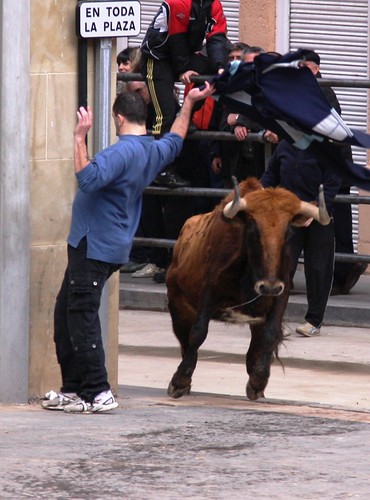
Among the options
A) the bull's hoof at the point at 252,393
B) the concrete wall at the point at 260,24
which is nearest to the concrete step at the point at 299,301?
the concrete wall at the point at 260,24

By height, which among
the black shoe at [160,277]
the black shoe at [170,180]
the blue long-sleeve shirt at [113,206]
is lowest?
the black shoe at [160,277]

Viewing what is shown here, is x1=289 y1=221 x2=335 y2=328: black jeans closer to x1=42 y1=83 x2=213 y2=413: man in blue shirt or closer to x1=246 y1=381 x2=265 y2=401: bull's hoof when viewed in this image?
x1=246 y1=381 x2=265 y2=401: bull's hoof

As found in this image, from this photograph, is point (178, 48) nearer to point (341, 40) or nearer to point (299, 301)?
point (299, 301)

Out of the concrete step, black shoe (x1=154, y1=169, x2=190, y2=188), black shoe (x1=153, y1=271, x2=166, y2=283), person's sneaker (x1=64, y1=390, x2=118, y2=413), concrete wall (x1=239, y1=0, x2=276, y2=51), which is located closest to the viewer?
person's sneaker (x1=64, y1=390, x2=118, y2=413)

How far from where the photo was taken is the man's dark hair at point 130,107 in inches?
369

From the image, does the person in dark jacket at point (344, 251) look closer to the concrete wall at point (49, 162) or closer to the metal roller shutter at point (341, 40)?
the metal roller shutter at point (341, 40)

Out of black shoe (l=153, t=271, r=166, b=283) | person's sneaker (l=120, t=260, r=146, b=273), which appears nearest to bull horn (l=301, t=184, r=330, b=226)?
black shoe (l=153, t=271, r=166, b=283)

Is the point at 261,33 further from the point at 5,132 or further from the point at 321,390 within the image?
the point at 5,132

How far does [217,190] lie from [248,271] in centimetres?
387

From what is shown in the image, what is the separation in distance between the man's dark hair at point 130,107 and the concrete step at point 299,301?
16.0 feet

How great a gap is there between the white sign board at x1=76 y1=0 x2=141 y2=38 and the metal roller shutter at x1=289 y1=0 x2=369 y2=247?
663cm

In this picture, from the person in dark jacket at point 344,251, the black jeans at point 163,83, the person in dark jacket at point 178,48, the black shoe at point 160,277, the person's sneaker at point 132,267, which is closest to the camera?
the person in dark jacket at point 178,48

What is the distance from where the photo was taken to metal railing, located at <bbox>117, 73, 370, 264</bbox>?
1333cm

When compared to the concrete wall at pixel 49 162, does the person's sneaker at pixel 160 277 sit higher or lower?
lower
